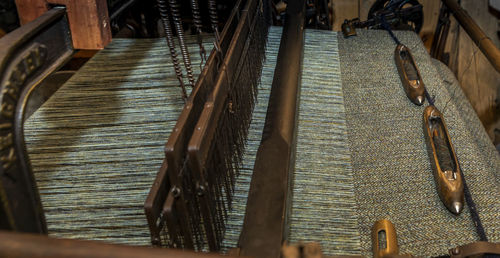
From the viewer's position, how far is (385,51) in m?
2.36

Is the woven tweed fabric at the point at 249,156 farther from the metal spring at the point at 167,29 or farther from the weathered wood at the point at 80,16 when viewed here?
the weathered wood at the point at 80,16

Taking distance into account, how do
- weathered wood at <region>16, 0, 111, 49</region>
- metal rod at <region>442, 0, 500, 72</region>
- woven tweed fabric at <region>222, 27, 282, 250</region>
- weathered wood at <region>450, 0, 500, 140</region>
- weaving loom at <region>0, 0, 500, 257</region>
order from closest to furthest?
weathered wood at <region>16, 0, 111, 49</region>, woven tweed fabric at <region>222, 27, 282, 250</region>, weaving loom at <region>0, 0, 500, 257</region>, metal rod at <region>442, 0, 500, 72</region>, weathered wood at <region>450, 0, 500, 140</region>

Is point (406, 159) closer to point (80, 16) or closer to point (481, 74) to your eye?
point (80, 16)

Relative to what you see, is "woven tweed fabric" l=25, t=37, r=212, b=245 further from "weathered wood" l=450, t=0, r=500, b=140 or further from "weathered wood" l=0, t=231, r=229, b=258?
"weathered wood" l=450, t=0, r=500, b=140

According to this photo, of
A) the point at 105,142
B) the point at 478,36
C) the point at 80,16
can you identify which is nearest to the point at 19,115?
the point at 80,16

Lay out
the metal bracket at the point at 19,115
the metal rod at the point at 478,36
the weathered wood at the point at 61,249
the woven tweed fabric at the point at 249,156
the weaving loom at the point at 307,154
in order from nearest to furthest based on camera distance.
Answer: the weathered wood at the point at 61,249 → the metal bracket at the point at 19,115 → the woven tweed fabric at the point at 249,156 → the weaving loom at the point at 307,154 → the metal rod at the point at 478,36

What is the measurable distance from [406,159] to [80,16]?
1.12 meters

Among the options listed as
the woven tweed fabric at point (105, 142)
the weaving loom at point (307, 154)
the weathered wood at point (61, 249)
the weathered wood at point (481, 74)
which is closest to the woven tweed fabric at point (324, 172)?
the weaving loom at point (307, 154)

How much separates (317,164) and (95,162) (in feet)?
2.37

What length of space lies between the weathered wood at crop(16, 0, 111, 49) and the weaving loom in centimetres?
30

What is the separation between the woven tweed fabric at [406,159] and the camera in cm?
131

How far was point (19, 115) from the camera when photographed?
0.72 meters

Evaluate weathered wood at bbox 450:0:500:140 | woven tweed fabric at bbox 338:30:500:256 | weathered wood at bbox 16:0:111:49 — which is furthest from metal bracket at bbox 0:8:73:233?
weathered wood at bbox 450:0:500:140

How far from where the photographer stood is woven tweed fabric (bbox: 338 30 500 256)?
1.31m
